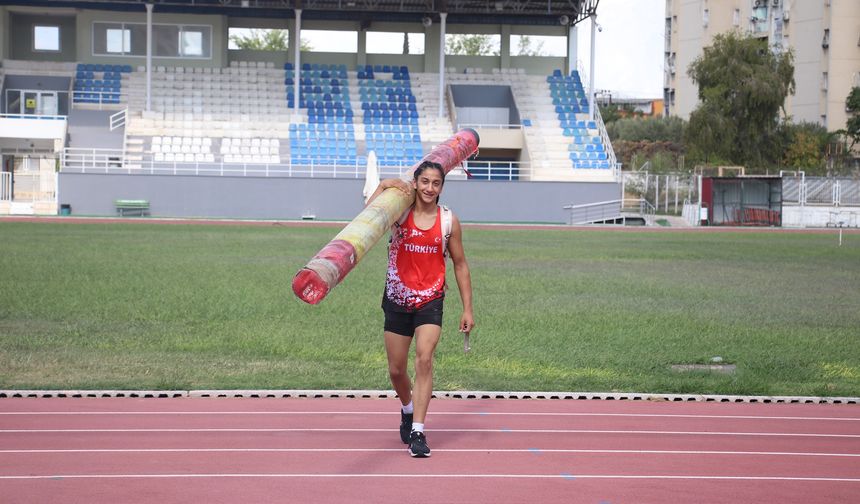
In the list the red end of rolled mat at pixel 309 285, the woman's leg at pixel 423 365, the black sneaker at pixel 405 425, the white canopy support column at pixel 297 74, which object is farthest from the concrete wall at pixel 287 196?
the red end of rolled mat at pixel 309 285

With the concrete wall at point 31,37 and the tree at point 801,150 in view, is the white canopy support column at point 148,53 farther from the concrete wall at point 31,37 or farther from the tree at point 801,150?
the tree at point 801,150

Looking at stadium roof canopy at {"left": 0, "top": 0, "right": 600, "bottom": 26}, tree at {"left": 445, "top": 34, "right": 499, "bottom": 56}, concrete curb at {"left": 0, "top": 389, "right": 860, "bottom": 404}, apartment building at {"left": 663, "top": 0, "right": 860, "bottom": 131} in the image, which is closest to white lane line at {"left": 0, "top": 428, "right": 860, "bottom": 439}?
concrete curb at {"left": 0, "top": 389, "right": 860, "bottom": 404}

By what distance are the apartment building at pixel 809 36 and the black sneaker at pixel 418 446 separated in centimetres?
7349

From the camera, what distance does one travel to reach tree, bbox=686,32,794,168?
221 feet

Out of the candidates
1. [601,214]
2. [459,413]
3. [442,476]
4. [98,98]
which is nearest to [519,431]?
[459,413]

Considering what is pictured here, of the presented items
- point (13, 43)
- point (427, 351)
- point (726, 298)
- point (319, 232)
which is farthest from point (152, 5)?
point (427, 351)

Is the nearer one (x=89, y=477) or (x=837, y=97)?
(x=89, y=477)

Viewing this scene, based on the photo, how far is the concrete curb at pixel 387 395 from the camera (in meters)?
10.2

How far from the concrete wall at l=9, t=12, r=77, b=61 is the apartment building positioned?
4275 cm

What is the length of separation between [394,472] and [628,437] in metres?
2.11

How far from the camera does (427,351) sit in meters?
7.75

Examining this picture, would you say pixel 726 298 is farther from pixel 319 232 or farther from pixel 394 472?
pixel 319 232

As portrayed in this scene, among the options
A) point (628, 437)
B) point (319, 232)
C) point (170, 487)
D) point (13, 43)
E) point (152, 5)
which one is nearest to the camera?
point (170, 487)

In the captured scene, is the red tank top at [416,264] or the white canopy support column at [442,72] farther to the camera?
→ the white canopy support column at [442,72]
